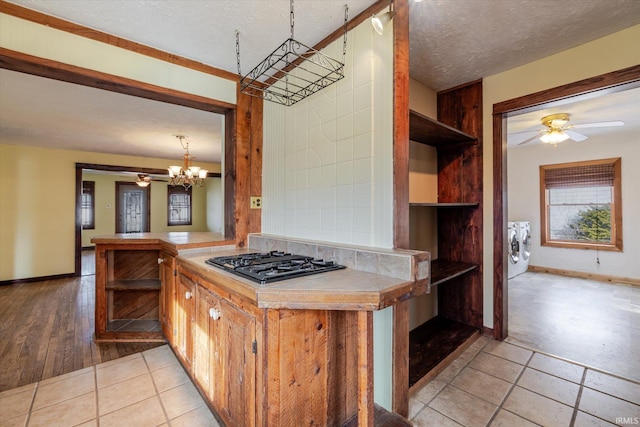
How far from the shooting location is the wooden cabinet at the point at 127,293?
2.53m

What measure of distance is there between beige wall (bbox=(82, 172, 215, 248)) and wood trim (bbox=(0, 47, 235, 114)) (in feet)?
19.6

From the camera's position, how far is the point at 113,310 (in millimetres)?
2721

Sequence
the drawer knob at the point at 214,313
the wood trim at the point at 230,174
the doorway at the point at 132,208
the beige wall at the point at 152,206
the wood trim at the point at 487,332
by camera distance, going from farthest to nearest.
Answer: the doorway at the point at 132,208
the beige wall at the point at 152,206
the wood trim at the point at 487,332
the wood trim at the point at 230,174
the drawer knob at the point at 214,313

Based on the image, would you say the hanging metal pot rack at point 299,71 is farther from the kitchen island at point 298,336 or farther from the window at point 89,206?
the window at point 89,206

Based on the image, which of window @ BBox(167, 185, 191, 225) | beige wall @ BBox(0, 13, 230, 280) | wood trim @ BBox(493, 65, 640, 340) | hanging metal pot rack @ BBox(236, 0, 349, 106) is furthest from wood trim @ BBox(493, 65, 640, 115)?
window @ BBox(167, 185, 191, 225)

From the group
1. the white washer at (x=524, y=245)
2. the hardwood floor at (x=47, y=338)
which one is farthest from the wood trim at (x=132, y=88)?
the white washer at (x=524, y=245)

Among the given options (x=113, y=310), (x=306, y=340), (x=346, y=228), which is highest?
(x=346, y=228)

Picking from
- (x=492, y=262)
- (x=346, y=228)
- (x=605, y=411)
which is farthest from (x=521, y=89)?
(x=605, y=411)

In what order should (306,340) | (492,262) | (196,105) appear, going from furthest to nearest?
(492,262) → (196,105) → (306,340)

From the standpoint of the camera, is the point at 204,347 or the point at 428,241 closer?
the point at 204,347

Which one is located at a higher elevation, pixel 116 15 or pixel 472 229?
pixel 116 15

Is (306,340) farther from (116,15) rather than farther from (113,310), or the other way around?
(113,310)

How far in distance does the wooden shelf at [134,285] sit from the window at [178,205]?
6.89m

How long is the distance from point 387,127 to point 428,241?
1634 millimetres
